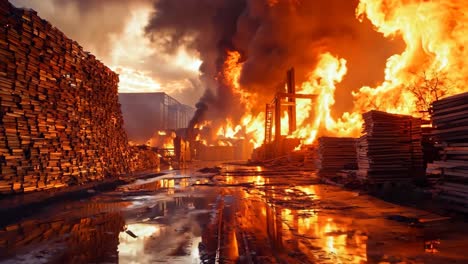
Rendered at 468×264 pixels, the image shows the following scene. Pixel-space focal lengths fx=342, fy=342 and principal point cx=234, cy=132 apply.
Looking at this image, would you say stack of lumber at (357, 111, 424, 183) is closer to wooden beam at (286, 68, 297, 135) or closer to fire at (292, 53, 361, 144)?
fire at (292, 53, 361, 144)

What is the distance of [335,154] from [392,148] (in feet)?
15.1

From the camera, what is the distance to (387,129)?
444 inches

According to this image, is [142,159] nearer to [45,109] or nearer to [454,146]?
[45,109]

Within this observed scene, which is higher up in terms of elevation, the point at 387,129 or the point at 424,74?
the point at 424,74

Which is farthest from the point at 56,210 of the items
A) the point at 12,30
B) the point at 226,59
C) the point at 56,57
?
the point at 226,59

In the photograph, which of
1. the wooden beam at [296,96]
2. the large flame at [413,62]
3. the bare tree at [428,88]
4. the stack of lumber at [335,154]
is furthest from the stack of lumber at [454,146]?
the wooden beam at [296,96]

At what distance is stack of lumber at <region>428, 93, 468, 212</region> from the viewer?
6906 millimetres

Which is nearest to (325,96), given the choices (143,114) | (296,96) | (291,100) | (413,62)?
(296,96)

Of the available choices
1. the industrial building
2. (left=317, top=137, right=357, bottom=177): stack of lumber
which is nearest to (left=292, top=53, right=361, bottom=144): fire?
(left=317, top=137, right=357, bottom=177): stack of lumber

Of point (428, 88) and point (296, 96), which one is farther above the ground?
point (296, 96)

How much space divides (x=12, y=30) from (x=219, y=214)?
8176 millimetres

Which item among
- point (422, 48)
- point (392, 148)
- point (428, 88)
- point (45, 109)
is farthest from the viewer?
point (422, 48)

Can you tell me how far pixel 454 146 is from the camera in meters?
7.25

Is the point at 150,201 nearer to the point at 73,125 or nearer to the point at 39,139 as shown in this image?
the point at 39,139
